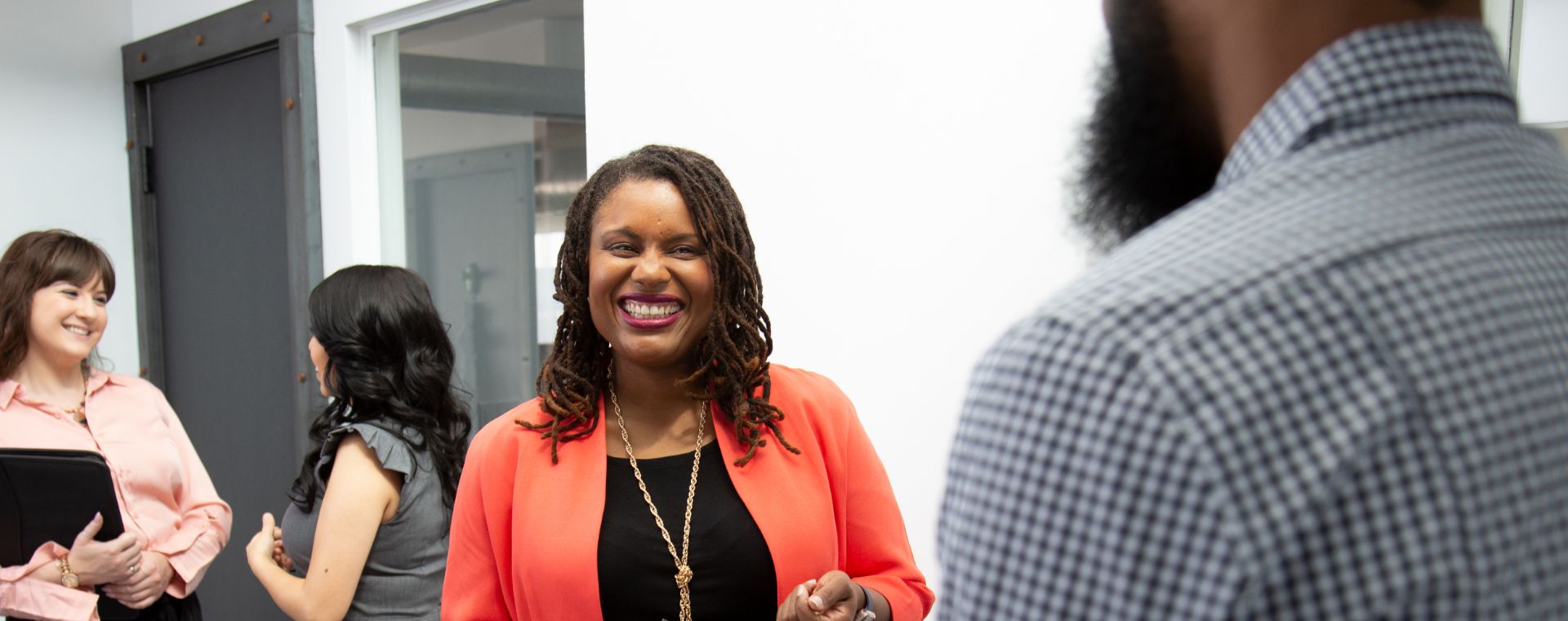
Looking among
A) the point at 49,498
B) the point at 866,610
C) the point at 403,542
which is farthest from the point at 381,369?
the point at 866,610

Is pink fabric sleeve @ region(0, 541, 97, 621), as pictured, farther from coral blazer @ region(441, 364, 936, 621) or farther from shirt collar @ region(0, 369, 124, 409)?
coral blazer @ region(441, 364, 936, 621)

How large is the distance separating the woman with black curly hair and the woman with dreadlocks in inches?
18.9

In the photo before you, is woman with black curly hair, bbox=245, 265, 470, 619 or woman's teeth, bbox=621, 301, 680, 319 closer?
woman's teeth, bbox=621, 301, 680, 319

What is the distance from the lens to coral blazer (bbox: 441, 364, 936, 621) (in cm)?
144

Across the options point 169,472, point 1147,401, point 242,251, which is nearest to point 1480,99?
point 1147,401

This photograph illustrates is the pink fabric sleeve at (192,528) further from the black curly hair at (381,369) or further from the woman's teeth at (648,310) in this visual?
the woman's teeth at (648,310)

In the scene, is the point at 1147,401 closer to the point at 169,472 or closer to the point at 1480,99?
the point at 1480,99

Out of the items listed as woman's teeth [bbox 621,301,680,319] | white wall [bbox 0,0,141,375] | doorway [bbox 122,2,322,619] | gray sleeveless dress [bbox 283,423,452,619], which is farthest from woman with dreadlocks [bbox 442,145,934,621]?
white wall [bbox 0,0,141,375]

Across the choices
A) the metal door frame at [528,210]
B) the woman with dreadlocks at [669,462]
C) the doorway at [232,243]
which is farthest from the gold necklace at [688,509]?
the doorway at [232,243]

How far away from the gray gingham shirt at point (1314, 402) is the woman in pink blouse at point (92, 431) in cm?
240

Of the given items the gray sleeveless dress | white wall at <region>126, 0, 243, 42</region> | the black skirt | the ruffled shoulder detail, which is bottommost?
the black skirt

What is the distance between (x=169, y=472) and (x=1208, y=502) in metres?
2.71

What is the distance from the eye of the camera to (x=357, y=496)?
1938 millimetres

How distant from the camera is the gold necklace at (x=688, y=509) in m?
1.45
